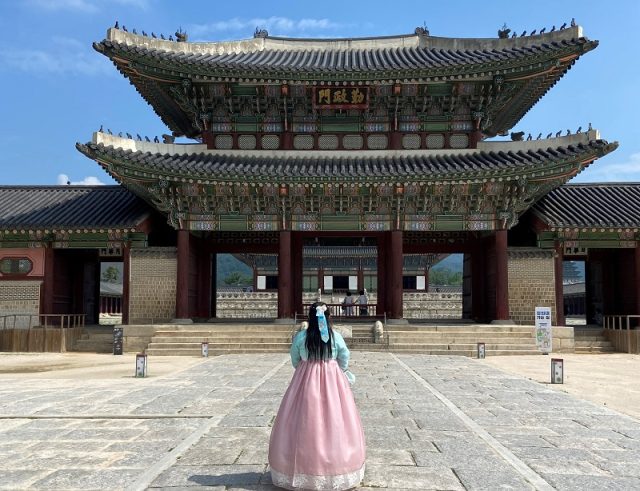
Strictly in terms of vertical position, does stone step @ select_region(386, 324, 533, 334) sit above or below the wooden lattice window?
below

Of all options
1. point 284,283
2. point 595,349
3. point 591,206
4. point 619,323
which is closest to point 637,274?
point 619,323

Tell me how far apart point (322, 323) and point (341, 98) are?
17586mm

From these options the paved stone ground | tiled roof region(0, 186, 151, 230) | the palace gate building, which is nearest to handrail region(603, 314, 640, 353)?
the palace gate building

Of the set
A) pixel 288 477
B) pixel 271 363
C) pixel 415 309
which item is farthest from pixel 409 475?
pixel 415 309

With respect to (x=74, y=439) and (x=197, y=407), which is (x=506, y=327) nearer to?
(x=197, y=407)

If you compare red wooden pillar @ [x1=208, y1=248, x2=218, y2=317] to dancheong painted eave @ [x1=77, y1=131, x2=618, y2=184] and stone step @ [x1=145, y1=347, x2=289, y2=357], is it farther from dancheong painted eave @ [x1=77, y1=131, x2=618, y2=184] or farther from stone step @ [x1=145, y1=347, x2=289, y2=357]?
stone step @ [x1=145, y1=347, x2=289, y2=357]

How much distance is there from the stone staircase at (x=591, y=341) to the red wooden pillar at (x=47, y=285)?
759 inches

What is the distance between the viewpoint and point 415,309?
39969mm

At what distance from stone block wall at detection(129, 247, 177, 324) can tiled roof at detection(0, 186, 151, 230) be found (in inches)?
53.7

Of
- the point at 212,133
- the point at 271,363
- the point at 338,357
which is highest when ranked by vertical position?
the point at 212,133

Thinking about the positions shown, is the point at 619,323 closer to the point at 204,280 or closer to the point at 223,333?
the point at 223,333

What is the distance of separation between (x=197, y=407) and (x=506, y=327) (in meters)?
13.3

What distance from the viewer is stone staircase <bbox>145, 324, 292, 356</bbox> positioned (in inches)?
741

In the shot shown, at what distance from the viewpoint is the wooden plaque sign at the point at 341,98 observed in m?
21.8
